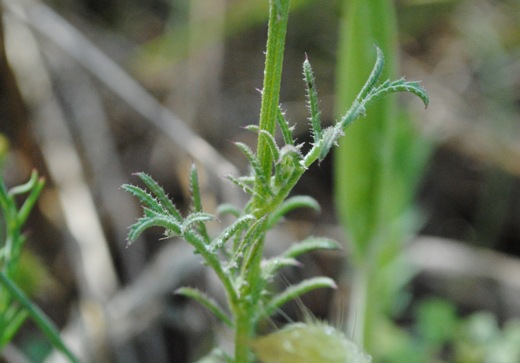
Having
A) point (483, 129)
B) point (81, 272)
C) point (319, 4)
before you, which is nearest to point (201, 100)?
point (319, 4)

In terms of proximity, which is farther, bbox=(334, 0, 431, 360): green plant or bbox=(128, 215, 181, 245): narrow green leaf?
bbox=(334, 0, 431, 360): green plant

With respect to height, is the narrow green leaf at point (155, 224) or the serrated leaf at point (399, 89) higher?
the serrated leaf at point (399, 89)

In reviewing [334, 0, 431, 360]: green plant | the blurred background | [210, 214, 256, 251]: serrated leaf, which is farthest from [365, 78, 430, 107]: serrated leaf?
the blurred background

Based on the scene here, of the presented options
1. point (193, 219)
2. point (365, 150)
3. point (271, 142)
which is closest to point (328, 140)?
point (271, 142)

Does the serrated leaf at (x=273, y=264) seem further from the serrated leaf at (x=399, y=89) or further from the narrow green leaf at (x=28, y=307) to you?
the narrow green leaf at (x=28, y=307)

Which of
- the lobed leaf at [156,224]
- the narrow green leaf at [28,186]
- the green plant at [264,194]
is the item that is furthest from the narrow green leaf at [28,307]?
the lobed leaf at [156,224]

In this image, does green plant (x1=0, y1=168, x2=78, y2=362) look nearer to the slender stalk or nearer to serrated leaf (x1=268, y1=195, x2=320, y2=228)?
serrated leaf (x1=268, y1=195, x2=320, y2=228)

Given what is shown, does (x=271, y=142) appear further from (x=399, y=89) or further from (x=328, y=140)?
(x=399, y=89)
